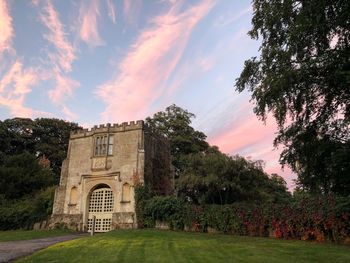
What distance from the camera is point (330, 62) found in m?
12.5

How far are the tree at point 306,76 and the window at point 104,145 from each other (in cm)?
1665

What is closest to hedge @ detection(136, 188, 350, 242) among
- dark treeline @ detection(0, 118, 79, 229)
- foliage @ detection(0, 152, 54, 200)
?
dark treeline @ detection(0, 118, 79, 229)

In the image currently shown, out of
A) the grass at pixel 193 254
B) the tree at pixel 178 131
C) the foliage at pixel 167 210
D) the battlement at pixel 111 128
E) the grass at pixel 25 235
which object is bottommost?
the grass at pixel 193 254

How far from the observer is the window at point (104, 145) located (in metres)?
29.1

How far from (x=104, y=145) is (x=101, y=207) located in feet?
17.1

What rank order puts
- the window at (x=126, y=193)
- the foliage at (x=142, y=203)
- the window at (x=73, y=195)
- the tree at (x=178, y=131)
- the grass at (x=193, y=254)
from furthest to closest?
the tree at (x=178, y=131) < the window at (x=73, y=195) < the window at (x=126, y=193) < the foliage at (x=142, y=203) < the grass at (x=193, y=254)

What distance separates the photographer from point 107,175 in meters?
28.3

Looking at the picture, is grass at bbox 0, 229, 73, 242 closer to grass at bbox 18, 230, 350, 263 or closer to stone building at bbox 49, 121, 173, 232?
stone building at bbox 49, 121, 173, 232

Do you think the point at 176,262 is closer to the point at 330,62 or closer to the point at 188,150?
the point at 330,62

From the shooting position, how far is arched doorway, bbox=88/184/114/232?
27.6m

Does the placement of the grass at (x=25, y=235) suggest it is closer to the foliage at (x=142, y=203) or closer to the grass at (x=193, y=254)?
the foliage at (x=142, y=203)

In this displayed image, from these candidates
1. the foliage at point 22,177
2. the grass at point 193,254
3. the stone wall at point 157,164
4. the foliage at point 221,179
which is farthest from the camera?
the foliage at point 22,177

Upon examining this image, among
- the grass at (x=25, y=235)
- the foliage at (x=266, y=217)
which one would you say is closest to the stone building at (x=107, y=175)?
the foliage at (x=266, y=217)

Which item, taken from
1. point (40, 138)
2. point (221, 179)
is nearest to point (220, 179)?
point (221, 179)
